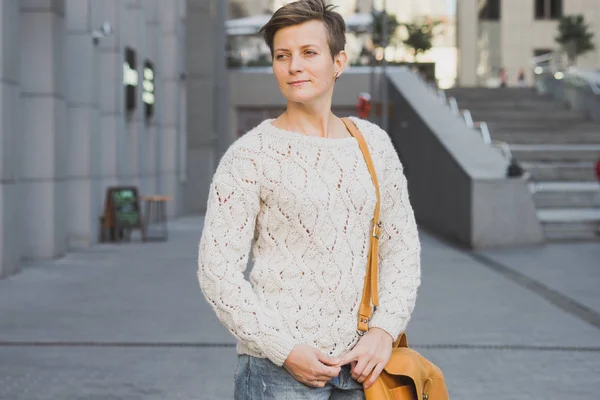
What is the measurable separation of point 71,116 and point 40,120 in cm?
296

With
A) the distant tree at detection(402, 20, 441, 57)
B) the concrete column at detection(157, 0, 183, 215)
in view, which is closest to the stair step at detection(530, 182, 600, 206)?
the concrete column at detection(157, 0, 183, 215)

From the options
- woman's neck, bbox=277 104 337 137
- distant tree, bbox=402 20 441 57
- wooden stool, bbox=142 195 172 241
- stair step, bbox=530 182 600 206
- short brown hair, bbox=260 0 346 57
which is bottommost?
wooden stool, bbox=142 195 172 241

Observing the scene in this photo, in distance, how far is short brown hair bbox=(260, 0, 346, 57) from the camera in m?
2.76

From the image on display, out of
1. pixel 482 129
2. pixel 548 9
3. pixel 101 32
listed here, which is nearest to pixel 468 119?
pixel 482 129

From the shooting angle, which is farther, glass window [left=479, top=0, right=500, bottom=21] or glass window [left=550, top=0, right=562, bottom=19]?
glass window [left=479, top=0, right=500, bottom=21]

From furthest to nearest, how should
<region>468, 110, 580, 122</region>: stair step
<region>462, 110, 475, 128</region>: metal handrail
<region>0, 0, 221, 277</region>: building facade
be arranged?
<region>468, 110, 580, 122</region>: stair step
<region>462, 110, 475, 128</region>: metal handrail
<region>0, 0, 221, 277</region>: building facade

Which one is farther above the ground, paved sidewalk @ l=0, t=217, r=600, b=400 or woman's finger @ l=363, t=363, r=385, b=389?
woman's finger @ l=363, t=363, r=385, b=389

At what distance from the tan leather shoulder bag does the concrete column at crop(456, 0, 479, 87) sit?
211 ft

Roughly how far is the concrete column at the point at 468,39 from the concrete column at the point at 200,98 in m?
32.8

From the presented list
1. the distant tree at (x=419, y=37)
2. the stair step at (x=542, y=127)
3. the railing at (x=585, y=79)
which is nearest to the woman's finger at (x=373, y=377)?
the stair step at (x=542, y=127)

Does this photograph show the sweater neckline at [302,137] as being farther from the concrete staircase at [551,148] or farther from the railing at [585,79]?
the railing at [585,79]

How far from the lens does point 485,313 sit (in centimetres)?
1043

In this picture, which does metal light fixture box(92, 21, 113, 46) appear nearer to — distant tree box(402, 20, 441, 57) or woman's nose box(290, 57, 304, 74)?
woman's nose box(290, 57, 304, 74)

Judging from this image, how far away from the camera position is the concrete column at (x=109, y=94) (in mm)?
21138
